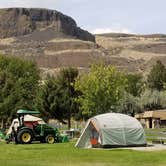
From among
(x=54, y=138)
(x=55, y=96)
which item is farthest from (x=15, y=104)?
(x=54, y=138)

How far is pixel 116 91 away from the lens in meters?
66.9

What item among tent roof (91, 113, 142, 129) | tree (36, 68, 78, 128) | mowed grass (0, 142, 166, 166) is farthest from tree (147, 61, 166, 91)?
mowed grass (0, 142, 166, 166)

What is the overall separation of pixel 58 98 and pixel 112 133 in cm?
3764

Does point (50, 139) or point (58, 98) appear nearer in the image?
point (50, 139)

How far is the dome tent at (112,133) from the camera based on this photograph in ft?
120

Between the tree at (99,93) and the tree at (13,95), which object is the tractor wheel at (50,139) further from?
the tree at (13,95)

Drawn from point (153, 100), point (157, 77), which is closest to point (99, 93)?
point (153, 100)

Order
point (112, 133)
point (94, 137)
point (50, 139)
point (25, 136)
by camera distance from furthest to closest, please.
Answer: point (50, 139) < point (25, 136) < point (94, 137) < point (112, 133)

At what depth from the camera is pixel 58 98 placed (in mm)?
74062

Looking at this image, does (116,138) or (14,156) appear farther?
(116,138)

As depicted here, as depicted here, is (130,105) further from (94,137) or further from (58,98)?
(94,137)

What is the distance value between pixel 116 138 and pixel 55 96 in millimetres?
38202

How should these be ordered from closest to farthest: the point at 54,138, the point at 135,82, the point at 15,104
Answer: the point at 54,138, the point at 15,104, the point at 135,82

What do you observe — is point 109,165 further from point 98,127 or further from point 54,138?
point 54,138
